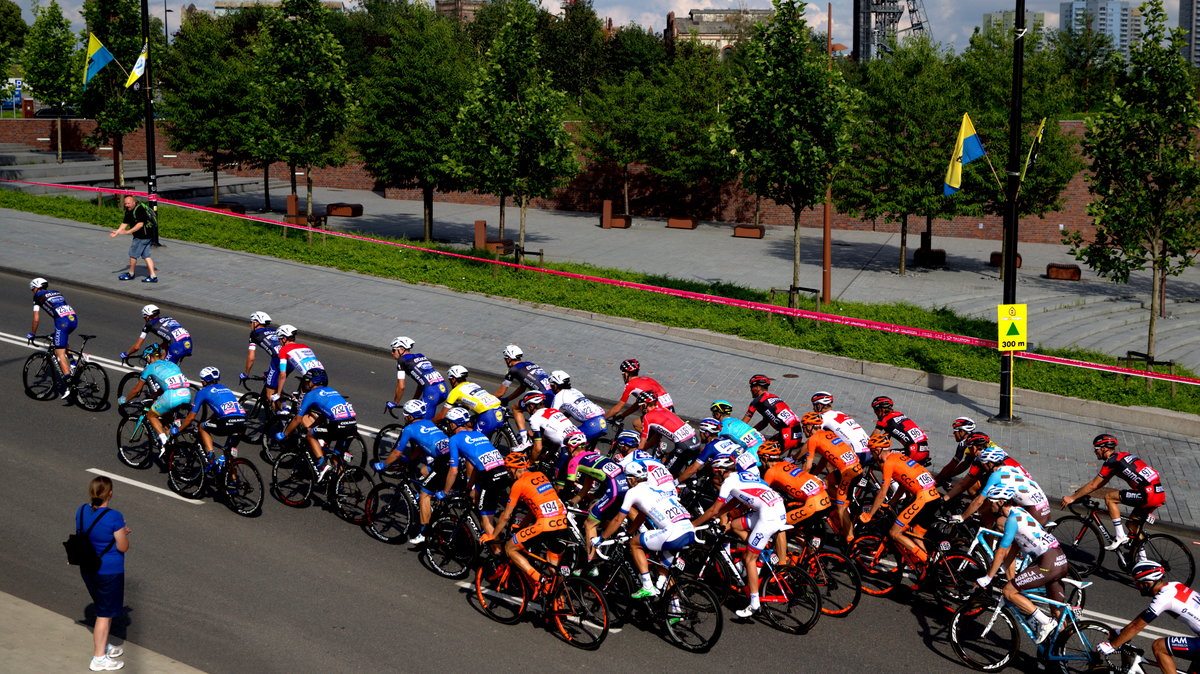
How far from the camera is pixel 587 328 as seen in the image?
22.0 m

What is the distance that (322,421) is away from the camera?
1227 centimetres

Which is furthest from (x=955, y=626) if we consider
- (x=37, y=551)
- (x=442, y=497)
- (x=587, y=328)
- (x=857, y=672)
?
(x=587, y=328)

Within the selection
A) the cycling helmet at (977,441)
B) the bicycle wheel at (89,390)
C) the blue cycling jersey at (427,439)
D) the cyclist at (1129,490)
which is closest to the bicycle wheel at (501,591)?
the blue cycling jersey at (427,439)

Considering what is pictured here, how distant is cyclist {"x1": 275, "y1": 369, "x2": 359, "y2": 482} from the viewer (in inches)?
480

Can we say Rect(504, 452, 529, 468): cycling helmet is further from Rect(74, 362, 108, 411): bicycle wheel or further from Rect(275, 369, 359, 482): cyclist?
Rect(74, 362, 108, 411): bicycle wheel

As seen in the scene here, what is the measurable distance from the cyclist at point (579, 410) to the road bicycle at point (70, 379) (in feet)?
24.1

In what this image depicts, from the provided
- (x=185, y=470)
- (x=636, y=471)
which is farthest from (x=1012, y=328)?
(x=185, y=470)

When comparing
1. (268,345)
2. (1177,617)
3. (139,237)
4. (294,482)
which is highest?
(139,237)

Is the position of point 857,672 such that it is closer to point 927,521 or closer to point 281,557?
point 927,521

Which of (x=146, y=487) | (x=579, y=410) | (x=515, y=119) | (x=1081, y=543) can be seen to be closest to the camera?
(x=1081, y=543)

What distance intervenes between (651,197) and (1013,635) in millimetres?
36795

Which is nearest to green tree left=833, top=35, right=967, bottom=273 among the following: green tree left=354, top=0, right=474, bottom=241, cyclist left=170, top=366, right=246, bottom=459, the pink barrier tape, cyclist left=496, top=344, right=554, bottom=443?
the pink barrier tape

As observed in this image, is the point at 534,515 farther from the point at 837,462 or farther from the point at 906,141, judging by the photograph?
the point at 906,141

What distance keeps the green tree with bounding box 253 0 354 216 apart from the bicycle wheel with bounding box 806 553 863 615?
→ 20.0 m
